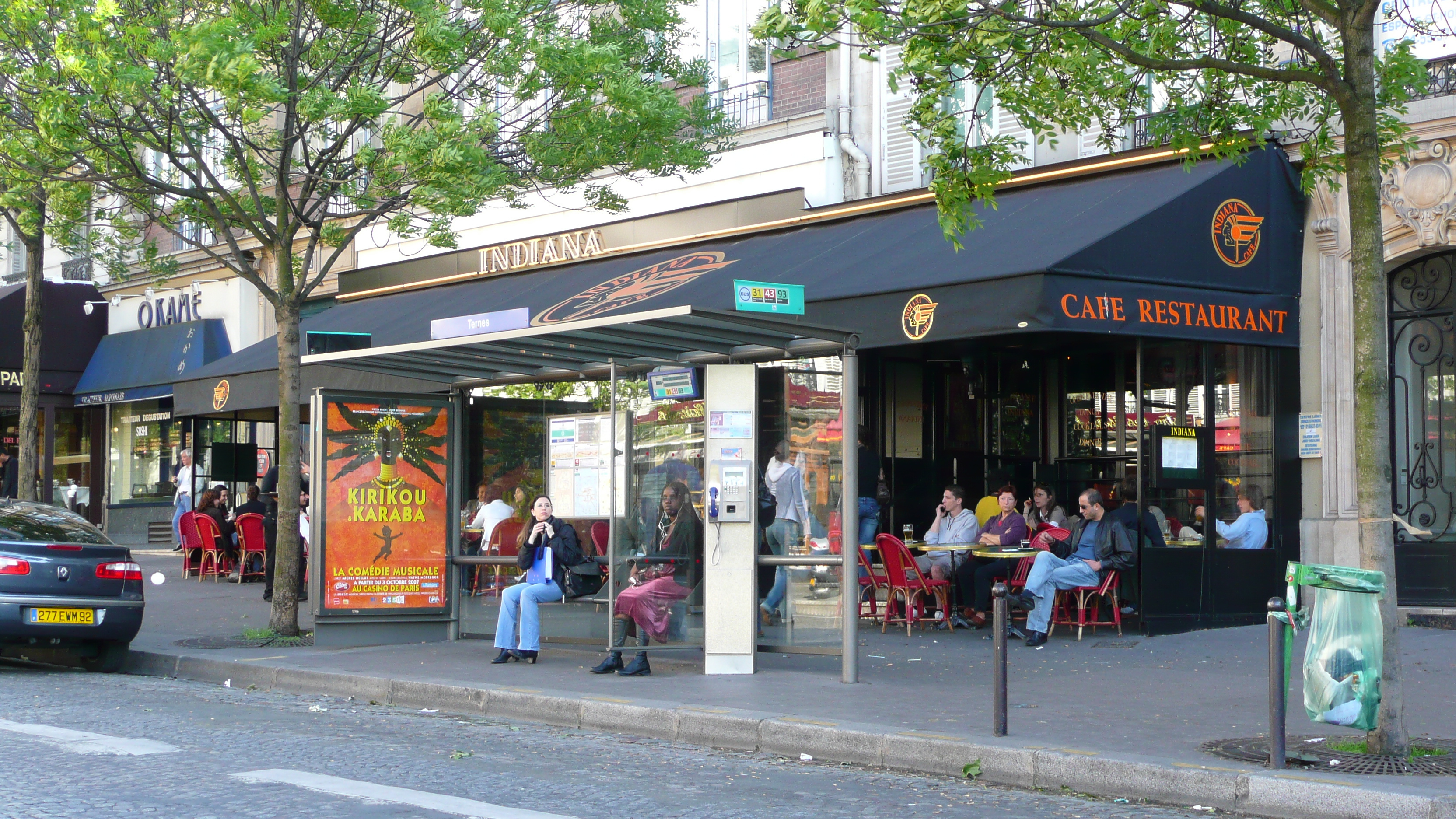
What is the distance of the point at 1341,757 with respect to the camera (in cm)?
716

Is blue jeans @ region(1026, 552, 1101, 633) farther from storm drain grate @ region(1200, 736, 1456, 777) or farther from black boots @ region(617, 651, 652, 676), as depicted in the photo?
storm drain grate @ region(1200, 736, 1456, 777)

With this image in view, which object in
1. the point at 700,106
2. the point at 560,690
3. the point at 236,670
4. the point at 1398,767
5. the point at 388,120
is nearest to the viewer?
the point at 1398,767

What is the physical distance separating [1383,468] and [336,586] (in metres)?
8.74

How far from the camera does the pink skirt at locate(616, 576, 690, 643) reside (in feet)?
Result: 35.8

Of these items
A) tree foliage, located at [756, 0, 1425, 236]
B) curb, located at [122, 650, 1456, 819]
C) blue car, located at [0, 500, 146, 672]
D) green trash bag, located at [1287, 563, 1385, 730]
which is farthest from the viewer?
blue car, located at [0, 500, 146, 672]

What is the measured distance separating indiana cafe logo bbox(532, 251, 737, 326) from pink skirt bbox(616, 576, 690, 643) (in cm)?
497

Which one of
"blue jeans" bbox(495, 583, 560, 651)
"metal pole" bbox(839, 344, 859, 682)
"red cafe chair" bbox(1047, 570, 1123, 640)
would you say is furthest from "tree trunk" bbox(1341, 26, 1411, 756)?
"blue jeans" bbox(495, 583, 560, 651)

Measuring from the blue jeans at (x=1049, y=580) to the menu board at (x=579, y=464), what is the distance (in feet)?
12.4

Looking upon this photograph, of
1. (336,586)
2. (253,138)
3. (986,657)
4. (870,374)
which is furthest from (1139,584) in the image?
(253,138)

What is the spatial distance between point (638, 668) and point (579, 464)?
95.3 inches

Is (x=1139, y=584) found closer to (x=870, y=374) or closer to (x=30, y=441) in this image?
(x=870, y=374)

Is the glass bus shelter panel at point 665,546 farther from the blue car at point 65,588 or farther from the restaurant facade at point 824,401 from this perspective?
the blue car at point 65,588

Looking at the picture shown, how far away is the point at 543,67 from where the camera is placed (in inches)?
525

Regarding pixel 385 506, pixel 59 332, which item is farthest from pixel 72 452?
pixel 385 506
